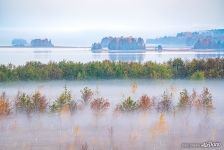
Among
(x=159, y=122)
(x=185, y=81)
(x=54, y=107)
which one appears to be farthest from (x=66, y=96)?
(x=185, y=81)

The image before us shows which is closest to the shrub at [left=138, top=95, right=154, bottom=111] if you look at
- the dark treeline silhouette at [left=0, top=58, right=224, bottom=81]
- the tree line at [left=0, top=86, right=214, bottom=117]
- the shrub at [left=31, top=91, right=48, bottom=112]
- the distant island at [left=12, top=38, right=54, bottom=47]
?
the tree line at [left=0, top=86, right=214, bottom=117]

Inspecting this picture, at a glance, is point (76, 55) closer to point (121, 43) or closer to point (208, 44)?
point (121, 43)

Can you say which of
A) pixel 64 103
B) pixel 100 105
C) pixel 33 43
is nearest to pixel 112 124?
pixel 100 105

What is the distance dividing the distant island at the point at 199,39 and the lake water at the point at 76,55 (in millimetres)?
74

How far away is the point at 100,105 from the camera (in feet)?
11.7

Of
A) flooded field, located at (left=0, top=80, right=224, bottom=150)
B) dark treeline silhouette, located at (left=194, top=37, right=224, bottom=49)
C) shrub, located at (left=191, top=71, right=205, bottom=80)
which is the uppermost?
dark treeline silhouette, located at (left=194, top=37, right=224, bottom=49)

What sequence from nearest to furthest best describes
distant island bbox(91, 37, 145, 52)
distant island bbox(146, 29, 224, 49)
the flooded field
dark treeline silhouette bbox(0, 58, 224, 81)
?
the flooded field, dark treeline silhouette bbox(0, 58, 224, 81), distant island bbox(91, 37, 145, 52), distant island bbox(146, 29, 224, 49)

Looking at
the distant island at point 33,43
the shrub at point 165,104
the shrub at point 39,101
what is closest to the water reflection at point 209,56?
the shrub at point 165,104

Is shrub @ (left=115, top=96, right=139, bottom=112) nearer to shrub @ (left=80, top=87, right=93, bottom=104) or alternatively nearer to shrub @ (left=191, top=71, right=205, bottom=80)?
shrub @ (left=80, top=87, right=93, bottom=104)

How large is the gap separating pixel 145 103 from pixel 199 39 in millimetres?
776

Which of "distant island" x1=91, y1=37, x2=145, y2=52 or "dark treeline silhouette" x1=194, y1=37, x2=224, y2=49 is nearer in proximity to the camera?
"distant island" x1=91, y1=37, x2=145, y2=52

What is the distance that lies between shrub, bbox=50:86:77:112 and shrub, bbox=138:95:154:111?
55 centimetres

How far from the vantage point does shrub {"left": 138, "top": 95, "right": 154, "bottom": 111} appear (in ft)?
11.8

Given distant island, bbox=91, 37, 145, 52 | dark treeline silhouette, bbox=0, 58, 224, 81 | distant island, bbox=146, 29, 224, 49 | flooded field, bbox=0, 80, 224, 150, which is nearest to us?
flooded field, bbox=0, 80, 224, 150
